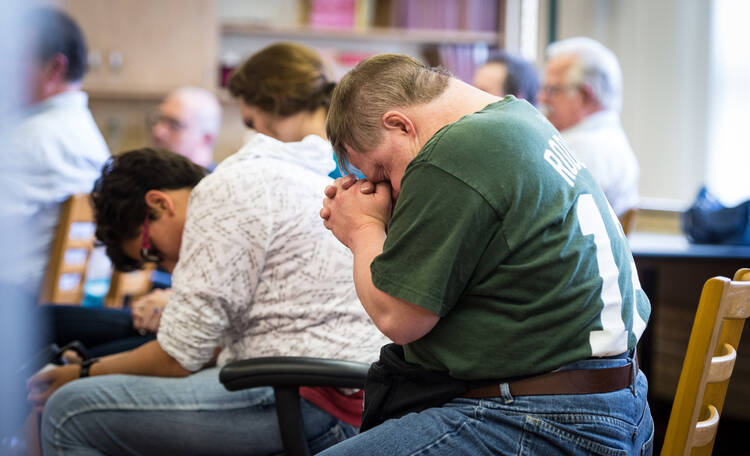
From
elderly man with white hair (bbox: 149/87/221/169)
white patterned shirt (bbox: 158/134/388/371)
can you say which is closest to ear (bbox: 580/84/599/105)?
elderly man with white hair (bbox: 149/87/221/169)

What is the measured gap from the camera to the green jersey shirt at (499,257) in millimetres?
841

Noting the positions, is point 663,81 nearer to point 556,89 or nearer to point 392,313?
point 556,89

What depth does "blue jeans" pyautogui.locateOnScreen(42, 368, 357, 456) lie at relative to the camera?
1309 millimetres

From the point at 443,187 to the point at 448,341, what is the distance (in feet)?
0.61

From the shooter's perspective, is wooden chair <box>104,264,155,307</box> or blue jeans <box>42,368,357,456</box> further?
wooden chair <box>104,264,155,307</box>

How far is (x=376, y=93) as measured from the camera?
3.13 ft

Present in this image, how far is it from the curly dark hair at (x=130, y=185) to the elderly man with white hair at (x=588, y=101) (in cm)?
177

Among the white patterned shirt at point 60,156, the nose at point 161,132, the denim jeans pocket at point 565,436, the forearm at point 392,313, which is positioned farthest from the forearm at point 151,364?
the nose at point 161,132

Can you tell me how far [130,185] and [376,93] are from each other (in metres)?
0.72

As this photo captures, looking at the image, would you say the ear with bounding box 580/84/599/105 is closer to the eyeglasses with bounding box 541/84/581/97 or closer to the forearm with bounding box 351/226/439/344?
the eyeglasses with bounding box 541/84/581/97

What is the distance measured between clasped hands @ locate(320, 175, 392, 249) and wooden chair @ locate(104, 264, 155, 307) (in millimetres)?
1280

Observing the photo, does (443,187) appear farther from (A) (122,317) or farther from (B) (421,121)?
(A) (122,317)

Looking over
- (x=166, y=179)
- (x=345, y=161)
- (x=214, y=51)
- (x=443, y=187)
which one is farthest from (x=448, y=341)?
(x=214, y=51)

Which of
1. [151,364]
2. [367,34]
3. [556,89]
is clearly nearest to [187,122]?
[367,34]
